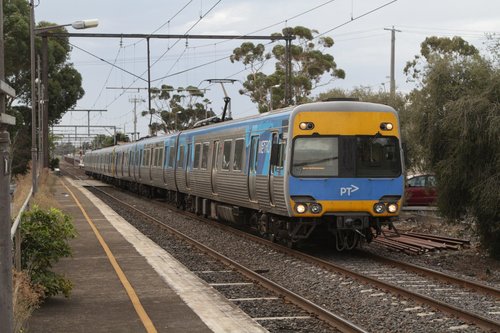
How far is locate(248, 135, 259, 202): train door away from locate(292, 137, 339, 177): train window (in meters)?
2.25

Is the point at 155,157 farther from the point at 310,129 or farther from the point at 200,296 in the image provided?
the point at 200,296

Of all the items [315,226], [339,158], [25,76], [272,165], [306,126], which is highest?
[25,76]

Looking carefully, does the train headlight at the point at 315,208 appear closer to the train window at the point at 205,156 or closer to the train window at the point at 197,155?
the train window at the point at 205,156

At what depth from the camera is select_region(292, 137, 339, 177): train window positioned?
13469mm

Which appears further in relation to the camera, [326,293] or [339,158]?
[339,158]

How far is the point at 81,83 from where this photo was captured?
206ft

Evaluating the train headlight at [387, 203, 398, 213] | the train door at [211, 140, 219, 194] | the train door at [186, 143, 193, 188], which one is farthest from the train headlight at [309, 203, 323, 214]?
the train door at [186, 143, 193, 188]

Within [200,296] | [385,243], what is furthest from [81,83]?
[200,296]

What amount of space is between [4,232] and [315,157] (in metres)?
8.84

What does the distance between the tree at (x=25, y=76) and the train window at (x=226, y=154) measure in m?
22.7

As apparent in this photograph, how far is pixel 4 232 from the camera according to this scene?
17.3ft

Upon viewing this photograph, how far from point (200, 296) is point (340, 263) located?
4434 millimetres

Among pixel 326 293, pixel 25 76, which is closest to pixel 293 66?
pixel 25 76

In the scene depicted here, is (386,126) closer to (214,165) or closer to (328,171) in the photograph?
(328,171)
